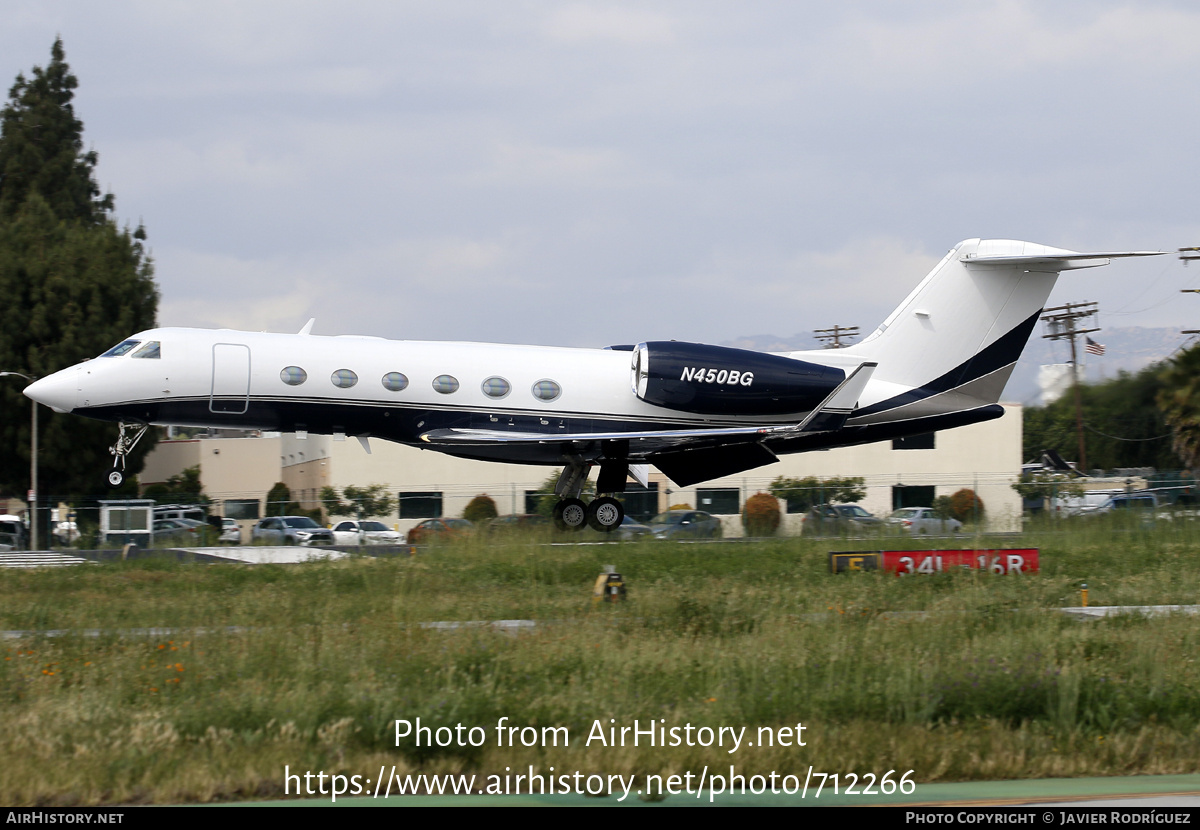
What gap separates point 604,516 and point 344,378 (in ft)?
19.1

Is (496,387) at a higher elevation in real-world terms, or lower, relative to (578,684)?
higher

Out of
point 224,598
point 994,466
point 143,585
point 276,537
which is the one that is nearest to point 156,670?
point 224,598

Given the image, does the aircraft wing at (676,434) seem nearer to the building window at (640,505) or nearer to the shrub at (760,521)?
the shrub at (760,521)

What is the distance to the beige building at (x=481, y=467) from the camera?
49.6 m

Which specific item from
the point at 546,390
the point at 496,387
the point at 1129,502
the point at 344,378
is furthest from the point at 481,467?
the point at 344,378

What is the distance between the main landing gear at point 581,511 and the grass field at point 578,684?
762 centimetres

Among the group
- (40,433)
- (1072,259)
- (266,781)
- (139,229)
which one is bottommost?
(266,781)

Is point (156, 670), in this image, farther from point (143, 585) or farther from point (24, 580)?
point (24, 580)

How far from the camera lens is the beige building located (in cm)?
4959

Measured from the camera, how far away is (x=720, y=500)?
34969 millimetres

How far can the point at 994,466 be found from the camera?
56906 millimetres

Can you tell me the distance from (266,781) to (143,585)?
966 cm

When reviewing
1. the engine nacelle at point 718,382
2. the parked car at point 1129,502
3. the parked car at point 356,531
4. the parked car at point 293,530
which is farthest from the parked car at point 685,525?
the parked car at point 293,530

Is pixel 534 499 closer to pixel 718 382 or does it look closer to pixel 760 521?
pixel 760 521
